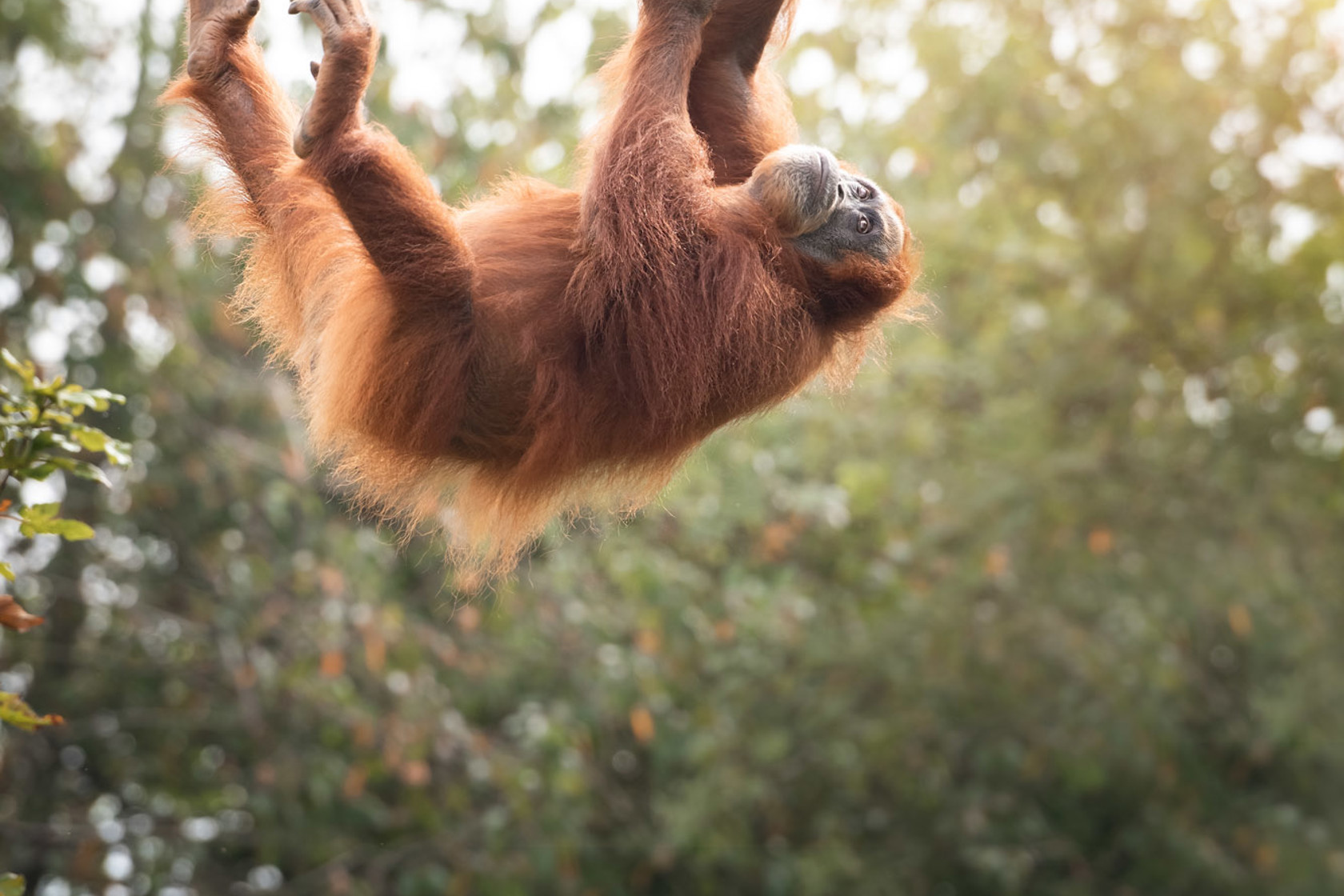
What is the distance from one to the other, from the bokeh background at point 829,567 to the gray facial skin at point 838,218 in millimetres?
3696

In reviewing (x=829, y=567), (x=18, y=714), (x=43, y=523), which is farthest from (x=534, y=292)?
(x=829, y=567)

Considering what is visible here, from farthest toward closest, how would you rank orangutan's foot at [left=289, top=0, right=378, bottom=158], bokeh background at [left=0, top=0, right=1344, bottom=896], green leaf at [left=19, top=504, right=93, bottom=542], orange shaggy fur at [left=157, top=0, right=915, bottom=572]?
1. bokeh background at [left=0, top=0, right=1344, bottom=896]
2. orange shaggy fur at [left=157, top=0, right=915, bottom=572]
3. orangutan's foot at [left=289, top=0, right=378, bottom=158]
4. green leaf at [left=19, top=504, right=93, bottom=542]

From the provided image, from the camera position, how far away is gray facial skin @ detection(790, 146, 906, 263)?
10.5 ft

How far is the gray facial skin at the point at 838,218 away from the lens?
3213mm

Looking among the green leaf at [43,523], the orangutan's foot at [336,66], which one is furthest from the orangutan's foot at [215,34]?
the green leaf at [43,523]

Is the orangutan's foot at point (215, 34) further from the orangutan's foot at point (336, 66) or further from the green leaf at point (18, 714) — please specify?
the green leaf at point (18, 714)

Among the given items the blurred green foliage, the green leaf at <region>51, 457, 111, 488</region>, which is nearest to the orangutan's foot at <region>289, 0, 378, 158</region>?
the blurred green foliage

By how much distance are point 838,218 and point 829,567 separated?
673 centimetres

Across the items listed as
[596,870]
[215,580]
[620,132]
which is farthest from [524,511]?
[596,870]

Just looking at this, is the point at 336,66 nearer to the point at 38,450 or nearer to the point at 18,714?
the point at 38,450

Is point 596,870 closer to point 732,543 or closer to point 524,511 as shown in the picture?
point 732,543

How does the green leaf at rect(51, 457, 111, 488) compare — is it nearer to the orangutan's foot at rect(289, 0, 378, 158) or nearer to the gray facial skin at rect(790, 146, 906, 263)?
the orangutan's foot at rect(289, 0, 378, 158)

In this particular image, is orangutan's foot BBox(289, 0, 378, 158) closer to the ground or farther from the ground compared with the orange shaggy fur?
farther from the ground

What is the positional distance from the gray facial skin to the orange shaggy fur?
0.14 feet
